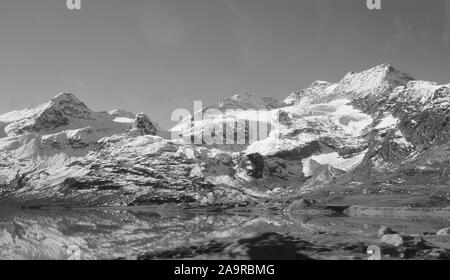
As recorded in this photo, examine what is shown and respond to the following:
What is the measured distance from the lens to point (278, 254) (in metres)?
70.2

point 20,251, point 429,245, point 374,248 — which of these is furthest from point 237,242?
point 20,251

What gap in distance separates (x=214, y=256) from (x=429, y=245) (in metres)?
42.2
